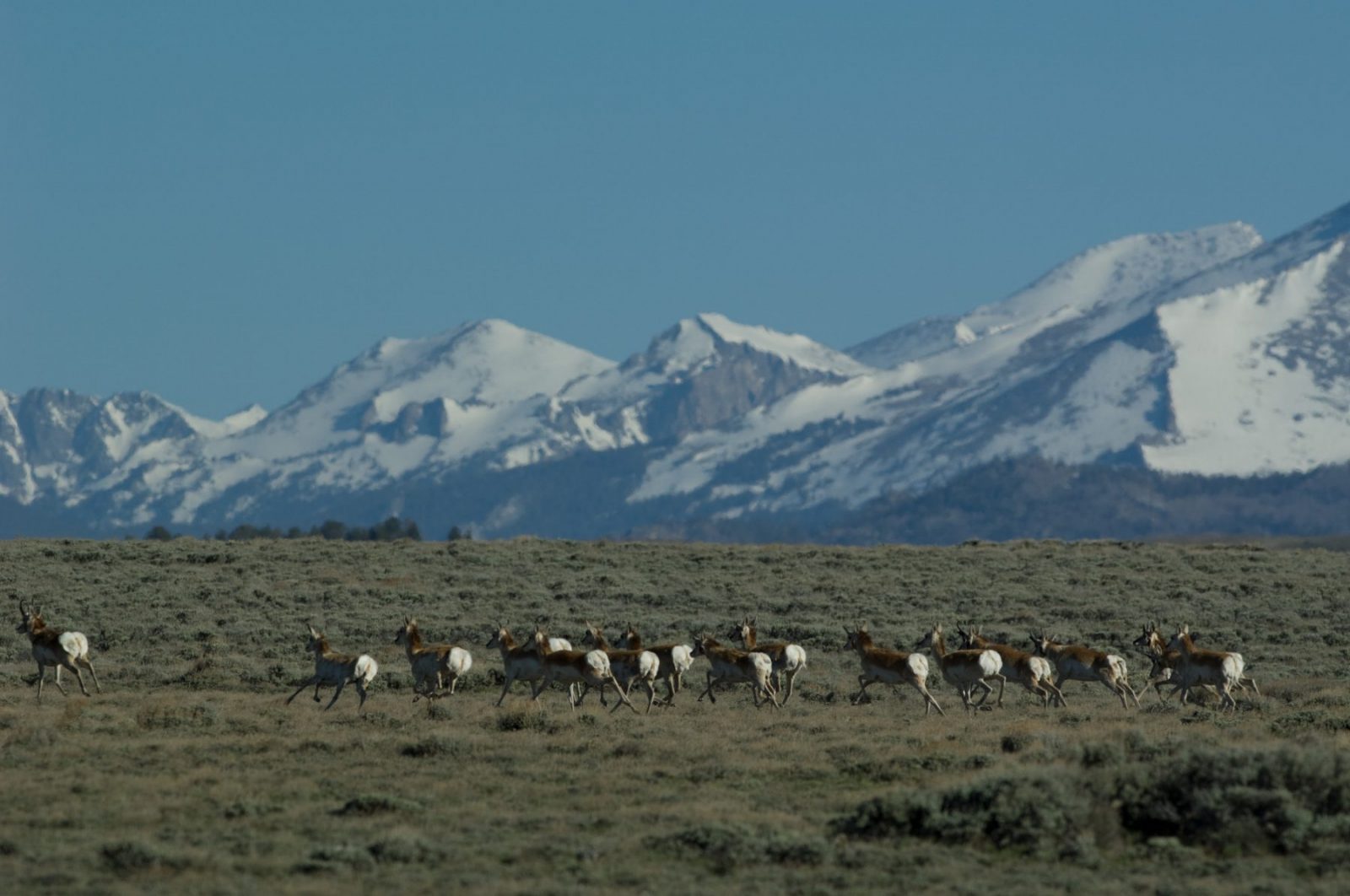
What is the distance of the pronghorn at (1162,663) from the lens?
26516 millimetres

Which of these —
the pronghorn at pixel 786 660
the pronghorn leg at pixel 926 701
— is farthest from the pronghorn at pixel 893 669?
the pronghorn at pixel 786 660

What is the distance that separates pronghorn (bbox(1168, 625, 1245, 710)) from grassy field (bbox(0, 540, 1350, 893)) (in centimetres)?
36

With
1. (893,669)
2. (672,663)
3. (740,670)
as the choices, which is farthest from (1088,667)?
(672,663)

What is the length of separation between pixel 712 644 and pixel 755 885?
12.8 m

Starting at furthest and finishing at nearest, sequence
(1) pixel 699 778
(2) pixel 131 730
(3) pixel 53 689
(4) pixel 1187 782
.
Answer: (3) pixel 53 689 < (2) pixel 131 730 < (1) pixel 699 778 < (4) pixel 1187 782

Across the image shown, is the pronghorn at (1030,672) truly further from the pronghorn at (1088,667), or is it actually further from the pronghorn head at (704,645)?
the pronghorn head at (704,645)

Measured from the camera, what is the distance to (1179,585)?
45.3 meters

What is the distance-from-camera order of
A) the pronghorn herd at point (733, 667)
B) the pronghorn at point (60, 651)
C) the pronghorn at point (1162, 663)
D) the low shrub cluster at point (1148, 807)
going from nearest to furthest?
the low shrub cluster at point (1148, 807)
the pronghorn herd at point (733, 667)
the pronghorn at point (60, 651)
the pronghorn at point (1162, 663)

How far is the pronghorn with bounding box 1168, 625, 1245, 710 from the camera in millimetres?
25547

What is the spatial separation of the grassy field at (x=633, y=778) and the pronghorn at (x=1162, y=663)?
1.53 ft

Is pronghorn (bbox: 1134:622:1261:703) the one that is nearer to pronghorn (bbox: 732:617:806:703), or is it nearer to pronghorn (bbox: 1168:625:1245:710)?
pronghorn (bbox: 1168:625:1245:710)

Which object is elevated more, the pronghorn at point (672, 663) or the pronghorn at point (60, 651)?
the pronghorn at point (60, 651)

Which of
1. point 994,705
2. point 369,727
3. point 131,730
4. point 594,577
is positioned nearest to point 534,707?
point 369,727

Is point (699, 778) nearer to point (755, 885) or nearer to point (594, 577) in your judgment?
point (755, 885)
